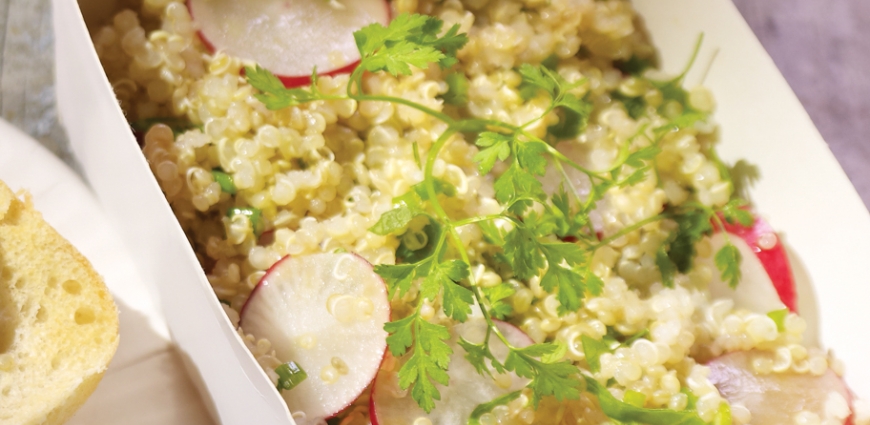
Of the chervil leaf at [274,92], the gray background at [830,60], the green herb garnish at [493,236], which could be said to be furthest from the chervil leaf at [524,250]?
the gray background at [830,60]

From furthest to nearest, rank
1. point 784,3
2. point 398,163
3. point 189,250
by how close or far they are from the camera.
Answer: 1. point 784,3
2. point 398,163
3. point 189,250

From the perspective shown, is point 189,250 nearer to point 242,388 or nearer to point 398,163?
point 242,388

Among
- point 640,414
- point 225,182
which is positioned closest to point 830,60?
point 640,414

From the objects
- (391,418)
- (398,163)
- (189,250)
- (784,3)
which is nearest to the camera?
(189,250)

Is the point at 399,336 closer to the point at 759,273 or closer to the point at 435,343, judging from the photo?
the point at 435,343

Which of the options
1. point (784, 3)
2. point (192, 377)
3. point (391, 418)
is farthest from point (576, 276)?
point (784, 3)

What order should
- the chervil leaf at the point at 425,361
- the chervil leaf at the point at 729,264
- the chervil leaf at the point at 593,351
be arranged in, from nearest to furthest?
the chervil leaf at the point at 425,361 → the chervil leaf at the point at 593,351 → the chervil leaf at the point at 729,264

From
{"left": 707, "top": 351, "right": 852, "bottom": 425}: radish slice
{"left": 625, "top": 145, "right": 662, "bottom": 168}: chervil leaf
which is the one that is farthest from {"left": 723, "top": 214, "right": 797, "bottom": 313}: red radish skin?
{"left": 625, "top": 145, "right": 662, "bottom": 168}: chervil leaf

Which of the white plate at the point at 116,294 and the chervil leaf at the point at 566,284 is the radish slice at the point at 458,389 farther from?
the white plate at the point at 116,294
